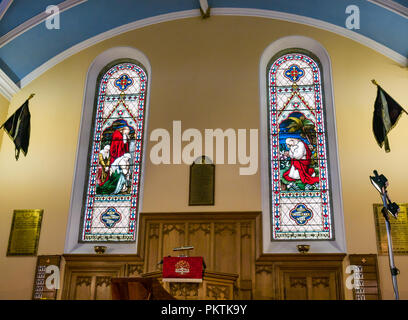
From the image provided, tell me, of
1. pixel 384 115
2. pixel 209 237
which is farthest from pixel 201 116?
pixel 384 115

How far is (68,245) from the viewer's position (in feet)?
24.3

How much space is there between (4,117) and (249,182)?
14.6 ft

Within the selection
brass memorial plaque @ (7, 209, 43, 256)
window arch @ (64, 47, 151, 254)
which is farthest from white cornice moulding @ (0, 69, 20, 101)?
brass memorial plaque @ (7, 209, 43, 256)

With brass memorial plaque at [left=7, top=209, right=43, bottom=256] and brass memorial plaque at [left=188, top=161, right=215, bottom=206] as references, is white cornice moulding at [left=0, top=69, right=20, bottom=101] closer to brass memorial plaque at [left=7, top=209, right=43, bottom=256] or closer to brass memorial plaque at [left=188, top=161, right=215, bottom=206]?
brass memorial plaque at [left=7, top=209, right=43, bottom=256]

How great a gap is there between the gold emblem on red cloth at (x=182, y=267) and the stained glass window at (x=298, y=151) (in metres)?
2.01

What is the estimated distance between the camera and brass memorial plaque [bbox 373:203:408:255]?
6.72 metres

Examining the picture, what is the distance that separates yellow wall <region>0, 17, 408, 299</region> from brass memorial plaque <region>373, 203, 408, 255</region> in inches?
4.2

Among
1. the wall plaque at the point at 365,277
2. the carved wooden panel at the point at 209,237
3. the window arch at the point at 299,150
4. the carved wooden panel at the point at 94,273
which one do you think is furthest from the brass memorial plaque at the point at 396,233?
the carved wooden panel at the point at 94,273

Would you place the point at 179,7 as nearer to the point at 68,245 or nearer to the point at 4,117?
the point at 4,117

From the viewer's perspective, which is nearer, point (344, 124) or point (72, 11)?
point (344, 124)

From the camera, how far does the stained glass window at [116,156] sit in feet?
25.1

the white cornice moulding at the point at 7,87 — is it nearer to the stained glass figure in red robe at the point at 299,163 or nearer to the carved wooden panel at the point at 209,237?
the carved wooden panel at the point at 209,237
